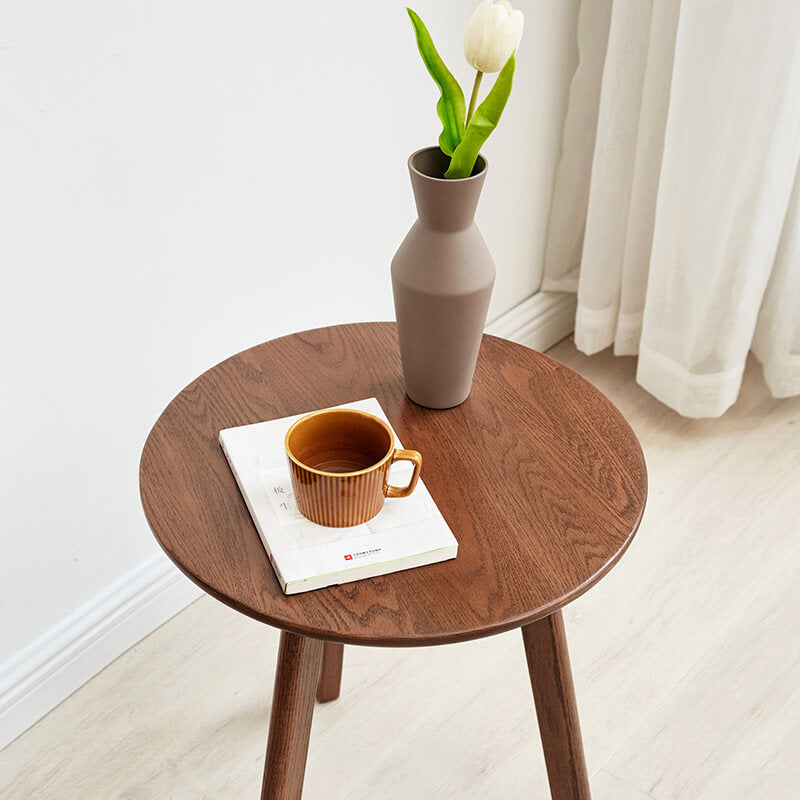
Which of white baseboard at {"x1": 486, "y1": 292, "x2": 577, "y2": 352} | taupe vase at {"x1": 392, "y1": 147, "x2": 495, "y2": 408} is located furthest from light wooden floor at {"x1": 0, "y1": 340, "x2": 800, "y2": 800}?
taupe vase at {"x1": 392, "y1": 147, "x2": 495, "y2": 408}

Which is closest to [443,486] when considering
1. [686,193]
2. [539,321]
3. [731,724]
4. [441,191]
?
[441,191]

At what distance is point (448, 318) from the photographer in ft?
2.91

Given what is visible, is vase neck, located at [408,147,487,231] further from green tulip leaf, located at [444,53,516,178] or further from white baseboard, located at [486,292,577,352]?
white baseboard, located at [486,292,577,352]

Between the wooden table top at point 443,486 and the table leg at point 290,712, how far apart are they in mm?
131

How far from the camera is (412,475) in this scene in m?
0.83

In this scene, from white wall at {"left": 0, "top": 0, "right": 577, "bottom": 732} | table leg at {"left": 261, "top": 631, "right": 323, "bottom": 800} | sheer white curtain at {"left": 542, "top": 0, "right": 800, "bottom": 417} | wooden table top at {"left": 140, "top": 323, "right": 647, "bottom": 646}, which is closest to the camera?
wooden table top at {"left": 140, "top": 323, "right": 647, "bottom": 646}

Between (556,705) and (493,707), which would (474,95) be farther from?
(493,707)

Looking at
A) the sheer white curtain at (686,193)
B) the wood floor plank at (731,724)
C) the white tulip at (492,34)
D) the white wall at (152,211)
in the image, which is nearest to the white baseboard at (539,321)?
the sheer white curtain at (686,193)

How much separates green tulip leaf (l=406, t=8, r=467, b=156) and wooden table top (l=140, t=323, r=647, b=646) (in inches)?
10.7

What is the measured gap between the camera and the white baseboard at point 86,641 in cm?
127

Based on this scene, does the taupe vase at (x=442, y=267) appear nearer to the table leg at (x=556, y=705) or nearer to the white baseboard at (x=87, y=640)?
the table leg at (x=556, y=705)

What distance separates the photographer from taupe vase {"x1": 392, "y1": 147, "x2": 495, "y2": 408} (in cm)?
84

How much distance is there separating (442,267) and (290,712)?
0.44 metres

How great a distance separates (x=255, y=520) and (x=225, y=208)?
1.80ft
